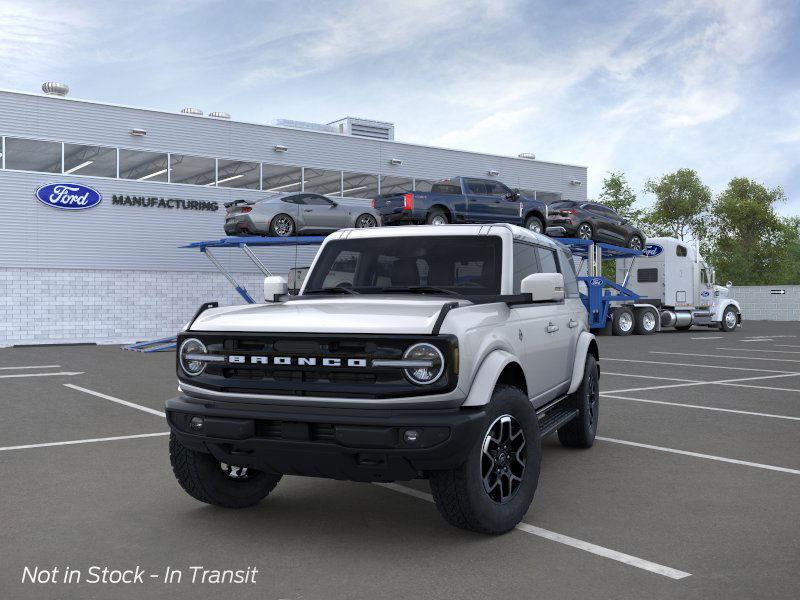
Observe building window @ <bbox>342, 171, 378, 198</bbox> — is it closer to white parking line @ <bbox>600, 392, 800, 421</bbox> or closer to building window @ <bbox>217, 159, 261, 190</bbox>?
building window @ <bbox>217, 159, 261, 190</bbox>

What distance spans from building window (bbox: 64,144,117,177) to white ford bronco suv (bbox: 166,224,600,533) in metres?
A: 23.3

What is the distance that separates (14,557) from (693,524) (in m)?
3.92

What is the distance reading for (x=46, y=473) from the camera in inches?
256

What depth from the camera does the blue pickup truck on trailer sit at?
21031 millimetres

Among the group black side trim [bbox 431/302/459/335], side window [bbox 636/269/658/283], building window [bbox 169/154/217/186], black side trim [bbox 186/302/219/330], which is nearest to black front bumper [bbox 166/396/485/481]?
black side trim [bbox 431/302/459/335]

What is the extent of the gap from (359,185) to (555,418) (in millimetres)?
26795

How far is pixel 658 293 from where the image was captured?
30781 millimetres

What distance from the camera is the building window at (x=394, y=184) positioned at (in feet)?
108

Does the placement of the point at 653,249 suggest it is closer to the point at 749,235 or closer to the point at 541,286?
the point at 541,286

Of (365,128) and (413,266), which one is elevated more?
(365,128)

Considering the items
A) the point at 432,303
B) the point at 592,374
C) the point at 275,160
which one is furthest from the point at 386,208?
the point at 432,303

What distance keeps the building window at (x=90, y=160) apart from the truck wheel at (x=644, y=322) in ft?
62.6

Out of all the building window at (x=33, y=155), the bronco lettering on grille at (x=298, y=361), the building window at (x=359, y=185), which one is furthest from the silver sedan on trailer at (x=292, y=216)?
the bronco lettering on grille at (x=298, y=361)

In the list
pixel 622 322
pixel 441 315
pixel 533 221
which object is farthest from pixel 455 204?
pixel 441 315
